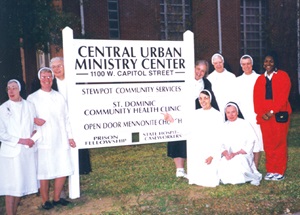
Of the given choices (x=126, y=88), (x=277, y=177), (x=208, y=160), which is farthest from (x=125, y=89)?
(x=277, y=177)

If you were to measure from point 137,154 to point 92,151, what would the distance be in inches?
66.2

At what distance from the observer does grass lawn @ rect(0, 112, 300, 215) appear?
5812 millimetres

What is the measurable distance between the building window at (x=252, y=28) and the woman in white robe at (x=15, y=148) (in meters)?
20.2

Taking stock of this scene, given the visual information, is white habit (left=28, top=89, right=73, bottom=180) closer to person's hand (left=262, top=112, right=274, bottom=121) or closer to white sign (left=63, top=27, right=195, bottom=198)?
white sign (left=63, top=27, right=195, bottom=198)

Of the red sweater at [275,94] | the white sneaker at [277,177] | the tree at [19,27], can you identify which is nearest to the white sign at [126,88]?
the red sweater at [275,94]

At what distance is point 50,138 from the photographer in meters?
5.68

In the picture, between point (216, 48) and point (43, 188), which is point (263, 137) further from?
point (216, 48)

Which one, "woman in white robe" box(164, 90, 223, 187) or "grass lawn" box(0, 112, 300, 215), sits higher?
"woman in white robe" box(164, 90, 223, 187)

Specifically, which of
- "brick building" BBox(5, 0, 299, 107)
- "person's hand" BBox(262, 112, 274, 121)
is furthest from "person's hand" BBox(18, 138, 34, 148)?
"brick building" BBox(5, 0, 299, 107)

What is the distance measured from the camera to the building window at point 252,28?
2419cm

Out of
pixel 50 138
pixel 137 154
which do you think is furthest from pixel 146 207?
pixel 137 154

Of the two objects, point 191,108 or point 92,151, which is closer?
point 191,108

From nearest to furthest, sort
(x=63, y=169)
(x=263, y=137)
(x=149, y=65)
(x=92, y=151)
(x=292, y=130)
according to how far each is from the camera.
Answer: (x=63, y=169), (x=149, y=65), (x=263, y=137), (x=92, y=151), (x=292, y=130)

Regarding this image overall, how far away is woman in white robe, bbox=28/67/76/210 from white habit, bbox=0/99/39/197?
0.93 ft
